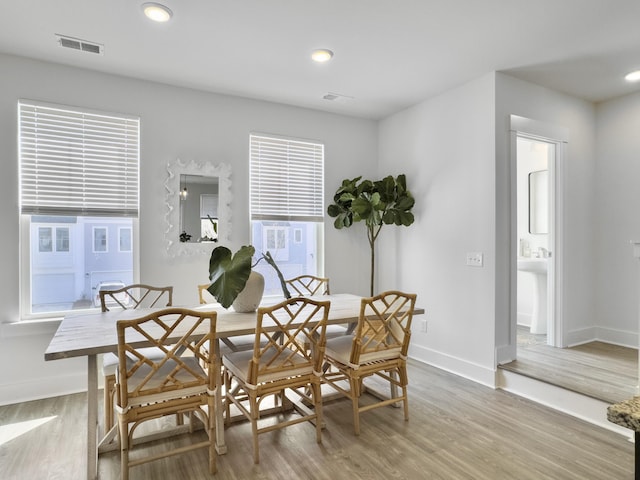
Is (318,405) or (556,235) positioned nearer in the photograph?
(318,405)

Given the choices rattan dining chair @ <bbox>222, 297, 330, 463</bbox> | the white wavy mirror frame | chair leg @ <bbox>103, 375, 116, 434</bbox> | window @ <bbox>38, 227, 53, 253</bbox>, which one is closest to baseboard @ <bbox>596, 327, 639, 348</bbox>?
rattan dining chair @ <bbox>222, 297, 330, 463</bbox>

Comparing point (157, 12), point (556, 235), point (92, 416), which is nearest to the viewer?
point (92, 416)

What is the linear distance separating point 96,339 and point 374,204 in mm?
2768

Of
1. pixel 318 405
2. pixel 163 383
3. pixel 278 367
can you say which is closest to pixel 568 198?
pixel 318 405

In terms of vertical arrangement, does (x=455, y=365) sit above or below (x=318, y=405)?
below

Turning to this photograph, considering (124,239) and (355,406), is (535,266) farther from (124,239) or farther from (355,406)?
(124,239)

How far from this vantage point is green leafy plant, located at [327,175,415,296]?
410cm

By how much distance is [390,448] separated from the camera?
245 centimetres

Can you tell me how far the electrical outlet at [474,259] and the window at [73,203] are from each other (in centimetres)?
310

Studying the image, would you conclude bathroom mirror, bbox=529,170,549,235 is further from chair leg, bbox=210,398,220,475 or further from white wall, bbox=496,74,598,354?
chair leg, bbox=210,398,220,475

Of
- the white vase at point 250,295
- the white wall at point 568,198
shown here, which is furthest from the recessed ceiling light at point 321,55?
the white vase at point 250,295

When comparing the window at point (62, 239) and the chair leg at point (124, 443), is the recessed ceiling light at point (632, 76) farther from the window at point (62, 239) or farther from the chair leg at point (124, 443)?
the window at point (62, 239)

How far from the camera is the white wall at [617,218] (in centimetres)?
396

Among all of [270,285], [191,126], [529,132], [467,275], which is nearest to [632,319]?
[467,275]
